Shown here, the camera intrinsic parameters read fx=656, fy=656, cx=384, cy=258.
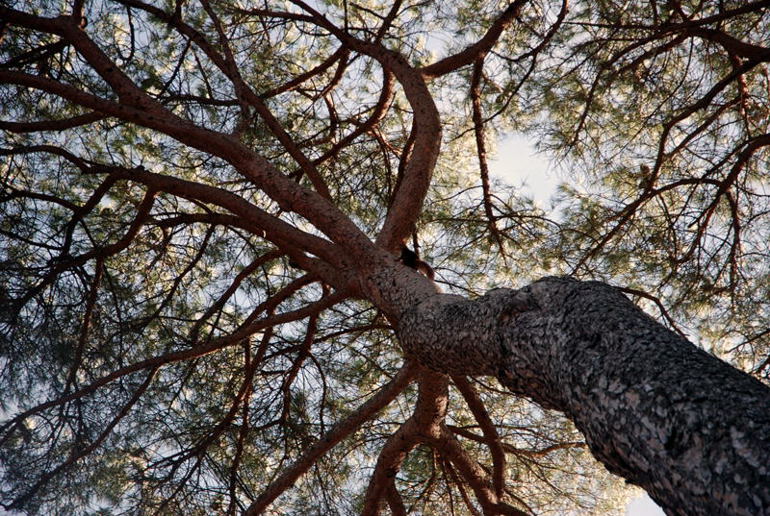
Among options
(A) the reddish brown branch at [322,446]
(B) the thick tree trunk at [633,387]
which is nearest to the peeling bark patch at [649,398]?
(B) the thick tree trunk at [633,387]

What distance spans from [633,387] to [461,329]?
55cm

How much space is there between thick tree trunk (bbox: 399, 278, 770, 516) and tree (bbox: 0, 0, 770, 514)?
86 mm

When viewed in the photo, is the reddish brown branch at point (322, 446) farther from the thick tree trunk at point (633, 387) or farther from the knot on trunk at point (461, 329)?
the thick tree trunk at point (633, 387)

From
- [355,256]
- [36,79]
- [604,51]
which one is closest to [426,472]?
[355,256]

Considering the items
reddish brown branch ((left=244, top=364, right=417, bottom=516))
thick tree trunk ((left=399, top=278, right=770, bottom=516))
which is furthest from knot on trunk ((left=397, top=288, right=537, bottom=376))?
reddish brown branch ((left=244, top=364, right=417, bottom=516))

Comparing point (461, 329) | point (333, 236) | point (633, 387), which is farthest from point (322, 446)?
point (633, 387)

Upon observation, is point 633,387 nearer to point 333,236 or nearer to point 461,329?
point 461,329

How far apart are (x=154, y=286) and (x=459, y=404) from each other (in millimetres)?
1824

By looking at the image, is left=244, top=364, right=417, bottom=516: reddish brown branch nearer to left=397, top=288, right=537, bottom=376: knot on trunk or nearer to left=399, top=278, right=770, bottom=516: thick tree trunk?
left=397, top=288, right=537, bottom=376: knot on trunk

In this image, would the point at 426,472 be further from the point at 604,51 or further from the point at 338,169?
the point at 604,51

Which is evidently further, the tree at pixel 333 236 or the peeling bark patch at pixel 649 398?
the tree at pixel 333 236

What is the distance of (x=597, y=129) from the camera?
3508 mm

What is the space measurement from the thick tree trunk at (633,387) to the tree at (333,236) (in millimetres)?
86

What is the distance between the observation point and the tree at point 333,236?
2275 mm
